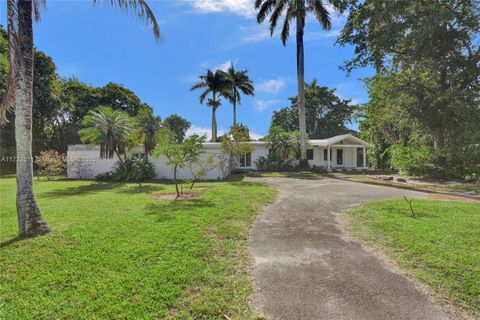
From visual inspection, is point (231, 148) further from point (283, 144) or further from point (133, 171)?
point (133, 171)

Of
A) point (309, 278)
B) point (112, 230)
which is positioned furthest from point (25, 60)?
point (309, 278)

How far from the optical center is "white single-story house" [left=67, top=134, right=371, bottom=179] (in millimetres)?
18984

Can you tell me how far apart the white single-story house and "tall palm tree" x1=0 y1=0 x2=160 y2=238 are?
35.0 ft

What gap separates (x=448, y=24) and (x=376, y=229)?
571 inches

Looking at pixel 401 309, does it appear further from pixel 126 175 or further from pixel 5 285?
pixel 126 175

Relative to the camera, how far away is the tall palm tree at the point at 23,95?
15.4 feet

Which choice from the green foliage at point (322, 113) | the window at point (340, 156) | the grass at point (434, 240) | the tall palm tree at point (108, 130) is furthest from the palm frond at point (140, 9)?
the green foliage at point (322, 113)

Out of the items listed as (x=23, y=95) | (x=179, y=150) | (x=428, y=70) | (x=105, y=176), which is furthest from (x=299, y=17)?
(x=23, y=95)

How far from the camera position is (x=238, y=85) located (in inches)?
1220

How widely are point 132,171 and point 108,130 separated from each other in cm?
301

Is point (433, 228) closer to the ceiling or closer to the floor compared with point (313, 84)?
closer to the floor

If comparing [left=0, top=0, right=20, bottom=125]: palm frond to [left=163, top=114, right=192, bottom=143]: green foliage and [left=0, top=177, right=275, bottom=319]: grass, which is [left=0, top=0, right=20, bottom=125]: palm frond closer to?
[left=0, top=177, right=275, bottom=319]: grass

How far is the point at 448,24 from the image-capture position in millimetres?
14297

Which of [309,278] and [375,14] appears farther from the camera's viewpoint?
[375,14]
